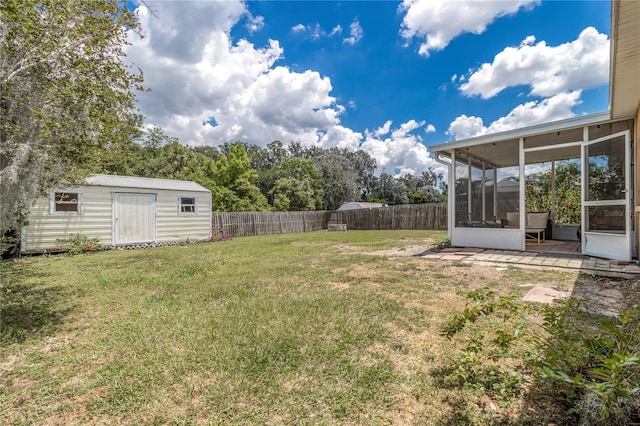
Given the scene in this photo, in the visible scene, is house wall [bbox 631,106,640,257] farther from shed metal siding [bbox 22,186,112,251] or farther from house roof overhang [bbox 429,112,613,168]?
shed metal siding [bbox 22,186,112,251]

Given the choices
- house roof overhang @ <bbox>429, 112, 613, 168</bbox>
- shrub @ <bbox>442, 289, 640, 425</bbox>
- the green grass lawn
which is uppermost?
house roof overhang @ <bbox>429, 112, 613, 168</bbox>

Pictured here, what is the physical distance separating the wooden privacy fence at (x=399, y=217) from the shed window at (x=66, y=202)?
1381 centimetres

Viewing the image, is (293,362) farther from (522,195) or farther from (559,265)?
(522,195)

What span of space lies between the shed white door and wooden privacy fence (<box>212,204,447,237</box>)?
3023 millimetres

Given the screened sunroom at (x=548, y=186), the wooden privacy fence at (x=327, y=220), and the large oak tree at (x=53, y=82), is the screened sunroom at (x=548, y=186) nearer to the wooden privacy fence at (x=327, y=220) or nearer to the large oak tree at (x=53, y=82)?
the wooden privacy fence at (x=327, y=220)

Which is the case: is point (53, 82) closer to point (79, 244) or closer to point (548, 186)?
point (79, 244)

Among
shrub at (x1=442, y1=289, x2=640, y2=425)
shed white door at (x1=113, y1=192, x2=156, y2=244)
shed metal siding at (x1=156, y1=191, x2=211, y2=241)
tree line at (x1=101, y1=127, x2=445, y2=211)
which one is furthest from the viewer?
tree line at (x1=101, y1=127, x2=445, y2=211)

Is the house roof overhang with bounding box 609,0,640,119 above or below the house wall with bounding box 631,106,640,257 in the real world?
above

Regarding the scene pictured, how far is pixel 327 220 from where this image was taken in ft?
64.5

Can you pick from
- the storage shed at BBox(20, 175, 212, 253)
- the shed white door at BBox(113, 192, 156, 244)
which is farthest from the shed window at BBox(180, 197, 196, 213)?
the shed white door at BBox(113, 192, 156, 244)

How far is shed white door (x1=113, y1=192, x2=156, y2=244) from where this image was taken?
9.61 meters

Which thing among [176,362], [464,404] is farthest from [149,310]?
[464,404]

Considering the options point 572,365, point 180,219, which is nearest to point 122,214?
point 180,219

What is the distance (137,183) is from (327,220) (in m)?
12.0
